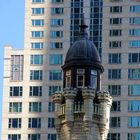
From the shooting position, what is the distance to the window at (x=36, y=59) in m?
184

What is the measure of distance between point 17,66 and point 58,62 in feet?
27.4

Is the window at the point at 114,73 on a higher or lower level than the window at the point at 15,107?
higher

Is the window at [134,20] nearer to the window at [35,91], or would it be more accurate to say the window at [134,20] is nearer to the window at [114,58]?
the window at [114,58]

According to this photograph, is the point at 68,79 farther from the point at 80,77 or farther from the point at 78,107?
the point at 78,107

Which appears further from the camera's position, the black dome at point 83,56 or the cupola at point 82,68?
the black dome at point 83,56

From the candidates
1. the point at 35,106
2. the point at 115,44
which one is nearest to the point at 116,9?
the point at 115,44

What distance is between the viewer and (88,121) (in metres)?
69.3

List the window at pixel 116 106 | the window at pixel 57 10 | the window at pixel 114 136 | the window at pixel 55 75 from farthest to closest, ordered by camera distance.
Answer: the window at pixel 57 10
the window at pixel 55 75
the window at pixel 116 106
the window at pixel 114 136

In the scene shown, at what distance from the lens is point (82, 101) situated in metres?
70.1

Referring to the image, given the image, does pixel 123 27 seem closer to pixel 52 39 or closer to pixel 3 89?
pixel 52 39

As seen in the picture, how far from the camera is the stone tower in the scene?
69562 mm

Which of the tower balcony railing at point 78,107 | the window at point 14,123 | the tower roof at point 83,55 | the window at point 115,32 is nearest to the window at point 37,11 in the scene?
the window at point 115,32

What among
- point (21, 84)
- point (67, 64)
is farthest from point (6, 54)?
point (67, 64)

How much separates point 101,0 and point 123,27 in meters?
7.21
